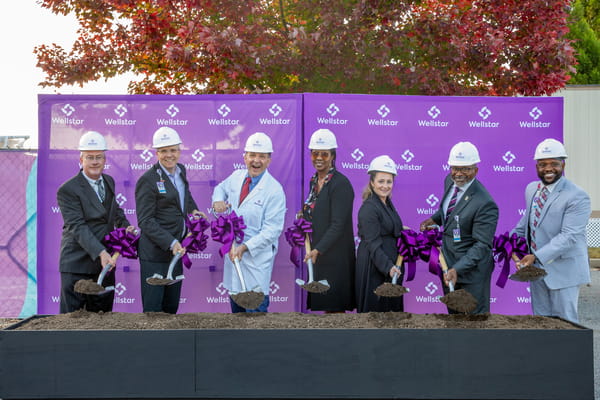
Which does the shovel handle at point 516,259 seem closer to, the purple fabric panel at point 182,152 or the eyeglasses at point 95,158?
the purple fabric panel at point 182,152

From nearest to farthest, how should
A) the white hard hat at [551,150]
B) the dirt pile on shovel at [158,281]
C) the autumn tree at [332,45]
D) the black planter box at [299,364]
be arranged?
the black planter box at [299,364] → the dirt pile on shovel at [158,281] → the white hard hat at [551,150] → the autumn tree at [332,45]

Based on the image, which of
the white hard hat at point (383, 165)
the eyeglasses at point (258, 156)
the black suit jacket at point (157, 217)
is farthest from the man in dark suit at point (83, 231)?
the white hard hat at point (383, 165)

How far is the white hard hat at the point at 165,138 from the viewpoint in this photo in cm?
553

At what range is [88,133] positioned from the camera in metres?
5.62

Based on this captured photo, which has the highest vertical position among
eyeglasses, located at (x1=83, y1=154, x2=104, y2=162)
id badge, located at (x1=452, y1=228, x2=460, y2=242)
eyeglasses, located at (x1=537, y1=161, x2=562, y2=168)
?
eyeglasses, located at (x1=83, y1=154, x2=104, y2=162)

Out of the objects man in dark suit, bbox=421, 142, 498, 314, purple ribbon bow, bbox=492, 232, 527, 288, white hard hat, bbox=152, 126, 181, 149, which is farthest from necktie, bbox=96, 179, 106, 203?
purple ribbon bow, bbox=492, 232, 527, 288

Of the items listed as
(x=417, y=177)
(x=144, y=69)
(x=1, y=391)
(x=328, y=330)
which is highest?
(x=144, y=69)

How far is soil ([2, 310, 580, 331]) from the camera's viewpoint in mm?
4094

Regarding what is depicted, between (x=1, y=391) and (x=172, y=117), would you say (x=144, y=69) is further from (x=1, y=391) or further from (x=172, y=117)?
(x=1, y=391)

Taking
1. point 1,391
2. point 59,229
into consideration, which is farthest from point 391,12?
point 1,391

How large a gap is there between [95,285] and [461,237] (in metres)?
2.79

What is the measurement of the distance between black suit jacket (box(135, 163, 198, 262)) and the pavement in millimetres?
3479

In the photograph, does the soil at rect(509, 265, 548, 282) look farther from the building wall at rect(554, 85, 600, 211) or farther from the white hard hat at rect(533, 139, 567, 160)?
the building wall at rect(554, 85, 600, 211)

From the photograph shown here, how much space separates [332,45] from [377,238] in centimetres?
264
